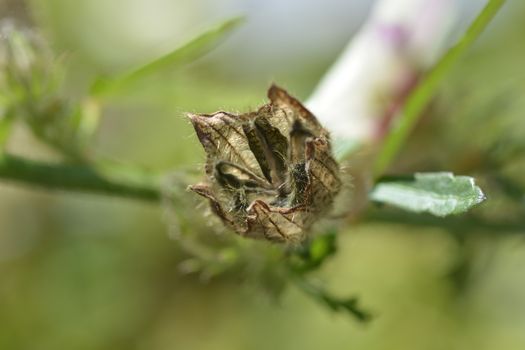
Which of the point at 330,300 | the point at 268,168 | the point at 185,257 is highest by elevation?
the point at 185,257

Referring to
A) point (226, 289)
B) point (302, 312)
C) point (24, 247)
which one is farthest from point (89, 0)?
point (302, 312)

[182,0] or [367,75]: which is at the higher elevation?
[182,0]

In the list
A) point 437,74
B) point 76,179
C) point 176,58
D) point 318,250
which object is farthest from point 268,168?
point 76,179

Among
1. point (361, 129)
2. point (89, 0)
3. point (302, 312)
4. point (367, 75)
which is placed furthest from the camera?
point (89, 0)

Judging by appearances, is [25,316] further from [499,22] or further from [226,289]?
[499,22]

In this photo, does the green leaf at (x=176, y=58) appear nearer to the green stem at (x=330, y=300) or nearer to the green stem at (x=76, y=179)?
the green stem at (x=76, y=179)

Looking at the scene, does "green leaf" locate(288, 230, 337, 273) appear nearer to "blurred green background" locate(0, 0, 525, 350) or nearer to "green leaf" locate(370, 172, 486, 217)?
"green leaf" locate(370, 172, 486, 217)

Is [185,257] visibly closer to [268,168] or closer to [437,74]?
[437,74]
